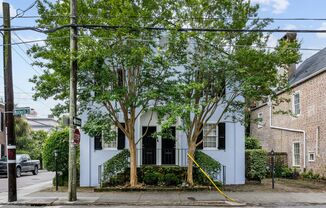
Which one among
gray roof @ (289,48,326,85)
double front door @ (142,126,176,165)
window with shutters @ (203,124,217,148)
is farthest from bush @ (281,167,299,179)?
double front door @ (142,126,176,165)

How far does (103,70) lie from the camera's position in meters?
16.9

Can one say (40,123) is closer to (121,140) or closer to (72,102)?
(121,140)

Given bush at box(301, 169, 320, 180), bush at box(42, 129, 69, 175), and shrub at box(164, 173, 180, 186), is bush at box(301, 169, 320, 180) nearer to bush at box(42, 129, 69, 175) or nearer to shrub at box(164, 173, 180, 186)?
shrub at box(164, 173, 180, 186)

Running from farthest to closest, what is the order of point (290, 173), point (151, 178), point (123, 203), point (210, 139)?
point (290, 173)
point (210, 139)
point (151, 178)
point (123, 203)

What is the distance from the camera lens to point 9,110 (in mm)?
15922

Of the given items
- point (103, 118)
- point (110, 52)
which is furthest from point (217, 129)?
point (110, 52)

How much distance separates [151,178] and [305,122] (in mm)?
11083

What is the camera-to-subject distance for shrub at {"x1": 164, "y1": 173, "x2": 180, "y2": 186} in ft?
63.7

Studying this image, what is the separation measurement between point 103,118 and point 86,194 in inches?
121

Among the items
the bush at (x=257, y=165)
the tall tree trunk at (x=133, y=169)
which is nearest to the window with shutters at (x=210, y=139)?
the bush at (x=257, y=165)

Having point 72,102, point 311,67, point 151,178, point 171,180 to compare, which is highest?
point 311,67

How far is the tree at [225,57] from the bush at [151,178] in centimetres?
258

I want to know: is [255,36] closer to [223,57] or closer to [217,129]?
[223,57]

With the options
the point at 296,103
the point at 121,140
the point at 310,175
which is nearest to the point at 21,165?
the point at 121,140
